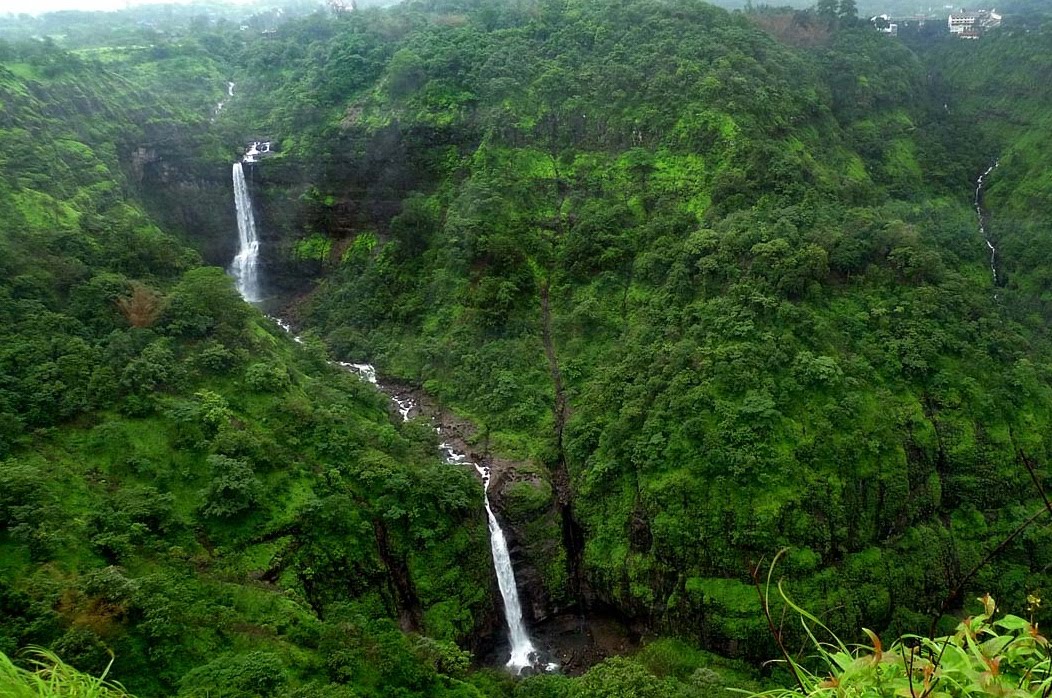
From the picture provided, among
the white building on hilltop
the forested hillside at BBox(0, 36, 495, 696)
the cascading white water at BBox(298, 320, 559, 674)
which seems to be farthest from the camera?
the white building on hilltop

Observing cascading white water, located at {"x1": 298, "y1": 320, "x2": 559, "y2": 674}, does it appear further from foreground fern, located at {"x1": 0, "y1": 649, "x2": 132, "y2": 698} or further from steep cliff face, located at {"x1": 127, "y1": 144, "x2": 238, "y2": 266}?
foreground fern, located at {"x1": 0, "y1": 649, "x2": 132, "y2": 698}

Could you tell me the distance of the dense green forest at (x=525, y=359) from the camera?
16.2 meters

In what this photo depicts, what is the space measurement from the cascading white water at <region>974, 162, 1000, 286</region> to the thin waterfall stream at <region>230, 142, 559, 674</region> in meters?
24.2

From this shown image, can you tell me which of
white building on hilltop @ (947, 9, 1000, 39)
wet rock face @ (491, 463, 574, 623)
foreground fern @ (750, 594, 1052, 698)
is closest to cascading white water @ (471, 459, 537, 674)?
wet rock face @ (491, 463, 574, 623)

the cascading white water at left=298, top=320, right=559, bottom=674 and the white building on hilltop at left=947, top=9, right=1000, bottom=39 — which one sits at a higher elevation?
the white building on hilltop at left=947, top=9, right=1000, bottom=39

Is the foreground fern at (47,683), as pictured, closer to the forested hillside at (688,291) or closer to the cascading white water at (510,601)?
the forested hillside at (688,291)

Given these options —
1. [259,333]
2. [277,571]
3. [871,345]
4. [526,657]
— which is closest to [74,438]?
[277,571]

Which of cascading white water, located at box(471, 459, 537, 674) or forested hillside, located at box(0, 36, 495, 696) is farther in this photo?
cascading white water, located at box(471, 459, 537, 674)

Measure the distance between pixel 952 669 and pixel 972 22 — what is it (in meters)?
61.6

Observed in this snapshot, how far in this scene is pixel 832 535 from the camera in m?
20.0

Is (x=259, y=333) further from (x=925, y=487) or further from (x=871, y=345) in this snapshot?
(x=925, y=487)

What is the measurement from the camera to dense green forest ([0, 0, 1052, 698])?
16.2m

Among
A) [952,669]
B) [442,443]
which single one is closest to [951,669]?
[952,669]

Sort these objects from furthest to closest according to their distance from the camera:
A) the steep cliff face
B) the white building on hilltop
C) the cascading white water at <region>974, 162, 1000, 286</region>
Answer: the white building on hilltop, the steep cliff face, the cascading white water at <region>974, 162, 1000, 286</region>
